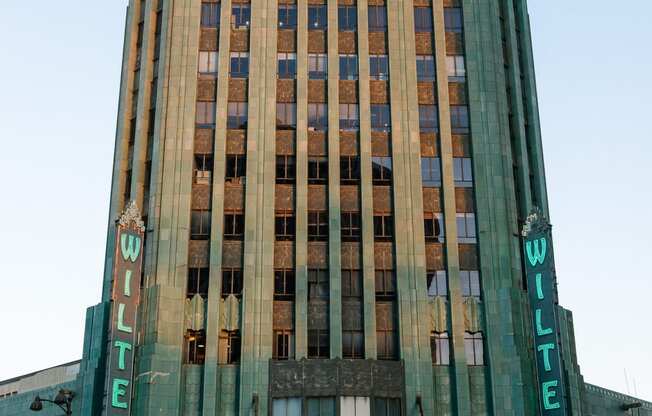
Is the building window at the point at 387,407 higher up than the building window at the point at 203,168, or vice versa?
the building window at the point at 203,168

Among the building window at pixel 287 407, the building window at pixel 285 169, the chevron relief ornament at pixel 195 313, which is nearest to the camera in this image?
the building window at pixel 287 407

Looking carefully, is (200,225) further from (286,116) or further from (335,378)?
(335,378)

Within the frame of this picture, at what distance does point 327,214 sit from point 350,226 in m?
1.87

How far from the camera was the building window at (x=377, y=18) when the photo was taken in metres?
73.0

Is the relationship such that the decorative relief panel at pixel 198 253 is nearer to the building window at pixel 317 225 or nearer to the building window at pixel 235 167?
the building window at pixel 235 167

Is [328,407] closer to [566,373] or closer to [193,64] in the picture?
[566,373]

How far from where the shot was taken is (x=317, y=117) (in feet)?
230

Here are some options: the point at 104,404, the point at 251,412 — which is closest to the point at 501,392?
the point at 251,412

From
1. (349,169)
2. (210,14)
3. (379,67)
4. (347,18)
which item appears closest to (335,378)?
(349,169)

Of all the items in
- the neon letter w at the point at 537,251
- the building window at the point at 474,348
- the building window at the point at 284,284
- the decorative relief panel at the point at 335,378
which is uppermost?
the neon letter w at the point at 537,251

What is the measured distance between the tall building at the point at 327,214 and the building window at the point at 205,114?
0.21m

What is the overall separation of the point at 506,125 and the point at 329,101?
13577 millimetres

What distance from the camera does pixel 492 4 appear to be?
7406 centimetres

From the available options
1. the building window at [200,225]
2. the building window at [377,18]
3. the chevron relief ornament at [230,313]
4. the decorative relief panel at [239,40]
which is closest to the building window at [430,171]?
the building window at [377,18]
